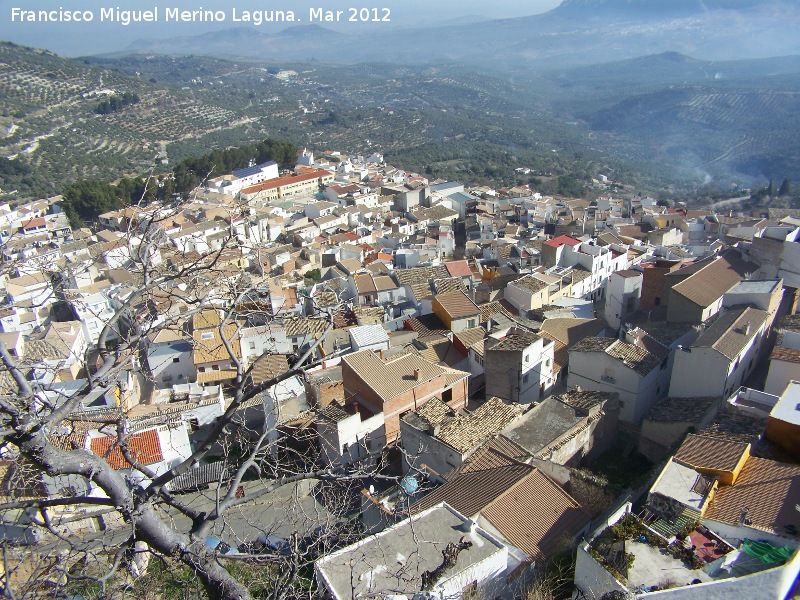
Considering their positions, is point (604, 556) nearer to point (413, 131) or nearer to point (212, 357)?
point (212, 357)

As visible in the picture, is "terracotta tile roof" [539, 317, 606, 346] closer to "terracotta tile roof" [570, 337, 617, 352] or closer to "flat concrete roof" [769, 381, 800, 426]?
"terracotta tile roof" [570, 337, 617, 352]

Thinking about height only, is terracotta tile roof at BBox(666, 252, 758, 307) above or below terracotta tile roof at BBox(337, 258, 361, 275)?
above

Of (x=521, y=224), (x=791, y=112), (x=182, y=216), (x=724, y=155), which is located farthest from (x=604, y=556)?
(x=791, y=112)

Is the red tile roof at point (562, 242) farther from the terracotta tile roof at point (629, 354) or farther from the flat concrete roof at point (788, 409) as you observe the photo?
the flat concrete roof at point (788, 409)

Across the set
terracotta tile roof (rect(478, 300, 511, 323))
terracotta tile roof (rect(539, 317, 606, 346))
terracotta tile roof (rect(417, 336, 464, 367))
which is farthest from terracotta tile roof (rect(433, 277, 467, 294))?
terracotta tile roof (rect(539, 317, 606, 346))

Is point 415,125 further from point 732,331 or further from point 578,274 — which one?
point 732,331
